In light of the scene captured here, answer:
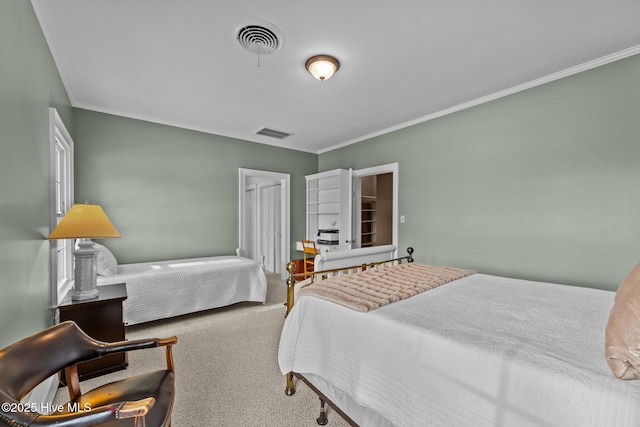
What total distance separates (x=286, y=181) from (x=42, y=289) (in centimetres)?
372

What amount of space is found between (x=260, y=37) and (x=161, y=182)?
2747mm

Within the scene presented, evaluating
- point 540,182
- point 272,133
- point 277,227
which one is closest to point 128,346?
point 540,182

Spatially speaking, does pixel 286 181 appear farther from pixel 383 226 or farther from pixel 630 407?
pixel 630 407

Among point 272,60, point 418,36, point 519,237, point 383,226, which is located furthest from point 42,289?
point 383,226

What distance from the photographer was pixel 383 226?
594cm

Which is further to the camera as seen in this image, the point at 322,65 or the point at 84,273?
the point at 322,65

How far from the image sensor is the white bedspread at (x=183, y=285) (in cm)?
302

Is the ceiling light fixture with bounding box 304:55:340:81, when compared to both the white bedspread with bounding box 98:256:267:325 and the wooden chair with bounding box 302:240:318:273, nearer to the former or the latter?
the white bedspread with bounding box 98:256:267:325

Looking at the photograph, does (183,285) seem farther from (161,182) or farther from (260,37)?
(260,37)

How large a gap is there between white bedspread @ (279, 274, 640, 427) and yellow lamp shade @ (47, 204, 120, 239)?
5.11 feet

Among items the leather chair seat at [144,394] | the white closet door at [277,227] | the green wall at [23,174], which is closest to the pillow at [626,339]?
the leather chair seat at [144,394]

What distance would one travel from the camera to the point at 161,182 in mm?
3967

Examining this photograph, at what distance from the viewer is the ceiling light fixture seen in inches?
93.0

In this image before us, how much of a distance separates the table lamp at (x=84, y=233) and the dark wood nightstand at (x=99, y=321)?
0.35ft
